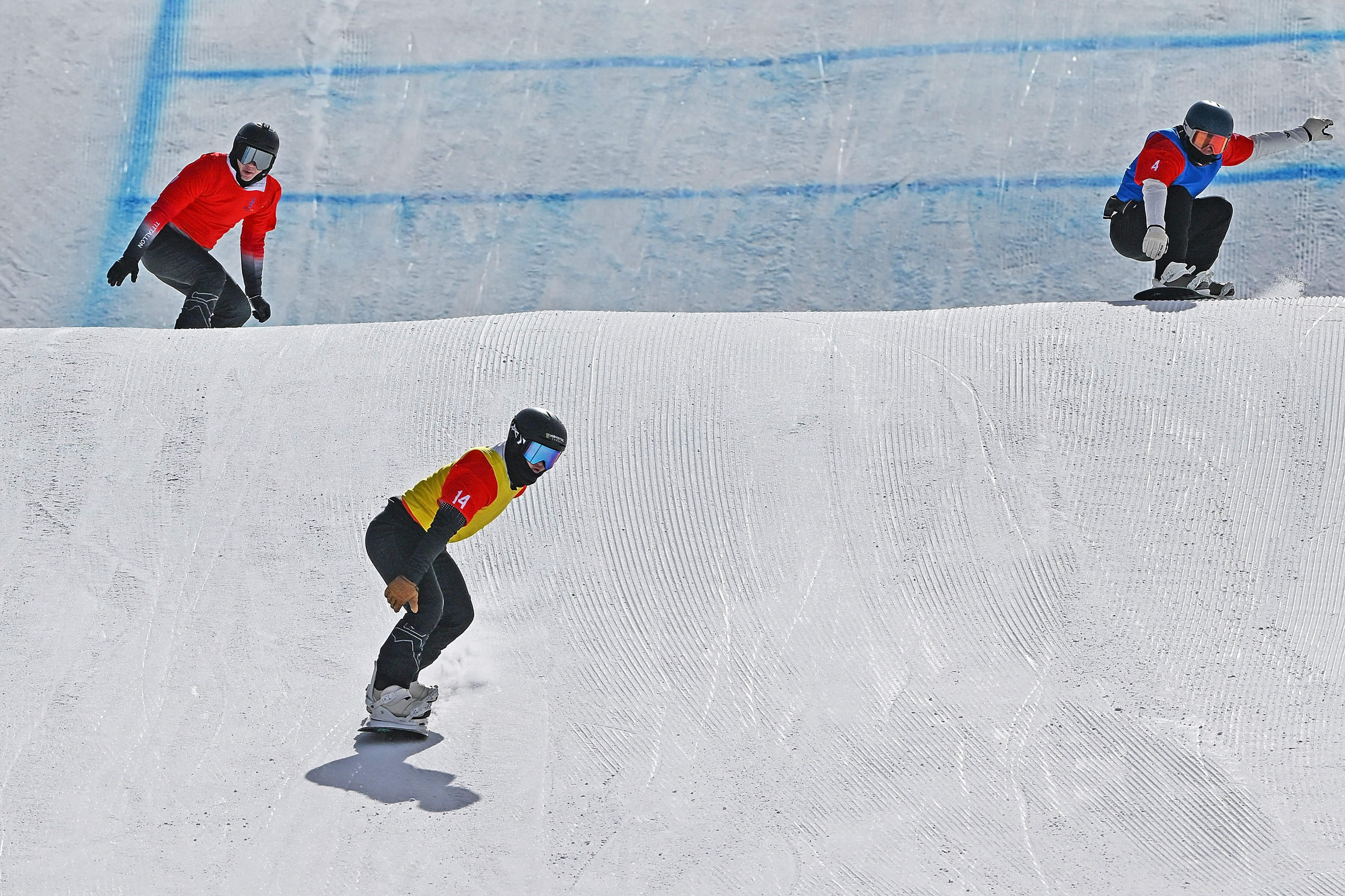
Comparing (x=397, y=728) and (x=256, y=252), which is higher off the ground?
(x=256, y=252)

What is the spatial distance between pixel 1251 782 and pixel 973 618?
44.6 inches

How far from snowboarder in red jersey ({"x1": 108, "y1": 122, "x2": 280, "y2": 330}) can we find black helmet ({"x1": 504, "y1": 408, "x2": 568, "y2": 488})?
107 inches

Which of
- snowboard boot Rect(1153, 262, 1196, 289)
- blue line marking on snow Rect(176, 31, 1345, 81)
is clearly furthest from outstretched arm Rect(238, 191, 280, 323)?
snowboard boot Rect(1153, 262, 1196, 289)

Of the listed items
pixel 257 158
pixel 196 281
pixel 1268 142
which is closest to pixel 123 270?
pixel 196 281

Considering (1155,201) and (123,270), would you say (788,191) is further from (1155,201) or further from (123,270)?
(123,270)

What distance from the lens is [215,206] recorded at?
6449 mm

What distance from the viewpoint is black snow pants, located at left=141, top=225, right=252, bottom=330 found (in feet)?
21.1

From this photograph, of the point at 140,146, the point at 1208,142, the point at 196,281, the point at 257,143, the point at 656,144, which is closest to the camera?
the point at 257,143

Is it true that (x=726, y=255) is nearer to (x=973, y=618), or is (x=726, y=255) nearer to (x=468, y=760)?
(x=973, y=618)

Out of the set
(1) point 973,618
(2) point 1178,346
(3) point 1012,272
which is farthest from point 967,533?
(3) point 1012,272

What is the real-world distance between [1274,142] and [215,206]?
476cm

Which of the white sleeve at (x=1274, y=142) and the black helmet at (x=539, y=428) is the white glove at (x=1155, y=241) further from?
the black helmet at (x=539, y=428)

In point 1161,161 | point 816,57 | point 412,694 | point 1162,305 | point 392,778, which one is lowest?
point 392,778

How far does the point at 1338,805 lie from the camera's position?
3.73m
